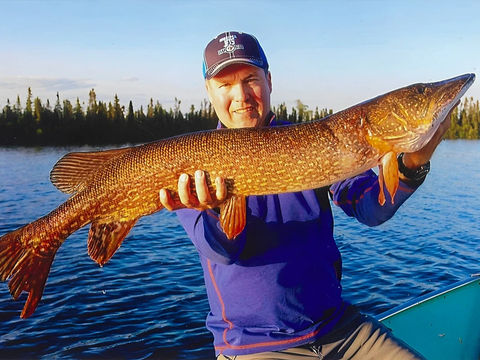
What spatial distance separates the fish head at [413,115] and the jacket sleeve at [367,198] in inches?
9.8

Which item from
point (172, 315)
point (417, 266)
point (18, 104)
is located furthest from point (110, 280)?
point (18, 104)

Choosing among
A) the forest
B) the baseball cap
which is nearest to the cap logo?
the baseball cap

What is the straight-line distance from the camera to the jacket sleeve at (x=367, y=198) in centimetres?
257

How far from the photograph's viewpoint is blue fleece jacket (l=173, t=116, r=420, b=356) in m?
2.45

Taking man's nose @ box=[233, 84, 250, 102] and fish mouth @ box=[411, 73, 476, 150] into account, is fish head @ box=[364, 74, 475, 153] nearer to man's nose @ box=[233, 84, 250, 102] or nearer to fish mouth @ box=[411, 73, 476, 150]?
fish mouth @ box=[411, 73, 476, 150]

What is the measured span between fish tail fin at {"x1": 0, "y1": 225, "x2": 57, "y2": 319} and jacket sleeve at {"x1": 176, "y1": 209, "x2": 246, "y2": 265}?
2.74 feet

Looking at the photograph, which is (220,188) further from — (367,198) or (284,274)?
(367,198)

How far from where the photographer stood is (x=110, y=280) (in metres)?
8.01

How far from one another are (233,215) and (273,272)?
1.29ft

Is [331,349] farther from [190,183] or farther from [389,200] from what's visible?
[190,183]

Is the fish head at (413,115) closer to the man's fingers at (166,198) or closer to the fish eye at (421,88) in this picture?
the fish eye at (421,88)

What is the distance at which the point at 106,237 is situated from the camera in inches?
102

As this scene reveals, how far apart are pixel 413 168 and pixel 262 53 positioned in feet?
4.14

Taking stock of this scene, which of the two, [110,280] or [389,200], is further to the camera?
[110,280]
